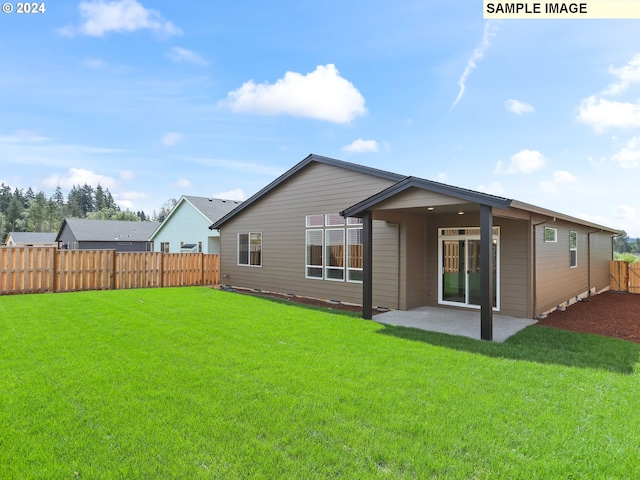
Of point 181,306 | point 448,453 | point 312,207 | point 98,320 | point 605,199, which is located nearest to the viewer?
point 448,453

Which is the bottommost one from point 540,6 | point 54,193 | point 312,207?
point 312,207

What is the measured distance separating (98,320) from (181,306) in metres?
2.24

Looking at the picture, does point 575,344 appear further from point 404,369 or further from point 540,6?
point 540,6

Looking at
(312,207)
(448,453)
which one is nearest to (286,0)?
(312,207)

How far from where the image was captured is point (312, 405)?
12.0 feet

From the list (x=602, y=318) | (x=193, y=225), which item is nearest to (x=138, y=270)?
(x=193, y=225)

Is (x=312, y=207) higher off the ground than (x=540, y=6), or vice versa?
(x=540, y=6)

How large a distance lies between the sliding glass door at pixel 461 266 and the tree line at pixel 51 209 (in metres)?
67.6

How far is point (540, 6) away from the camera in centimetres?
774

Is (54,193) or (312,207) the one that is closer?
(312,207)

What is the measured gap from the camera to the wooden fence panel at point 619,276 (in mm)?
15633

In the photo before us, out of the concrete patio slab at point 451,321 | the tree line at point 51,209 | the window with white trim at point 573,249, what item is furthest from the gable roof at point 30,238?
the window with white trim at point 573,249

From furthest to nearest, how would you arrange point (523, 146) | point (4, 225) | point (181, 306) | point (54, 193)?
1. point (54, 193)
2. point (4, 225)
3. point (523, 146)
4. point (181, 306)

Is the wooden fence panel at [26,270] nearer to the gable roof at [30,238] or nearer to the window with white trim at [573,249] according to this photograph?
the window with white trim at [573,249]
